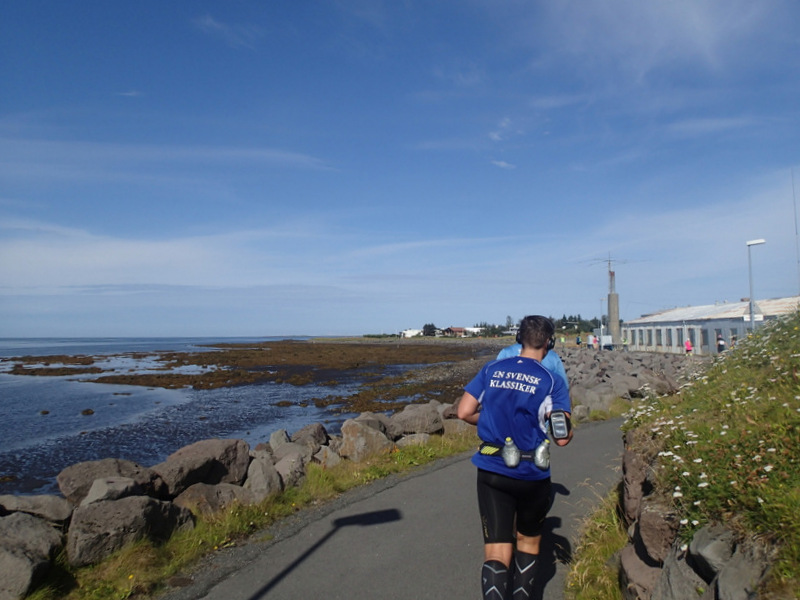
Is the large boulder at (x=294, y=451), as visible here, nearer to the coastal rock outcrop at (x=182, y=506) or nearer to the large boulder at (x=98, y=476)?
the coastal rock outcrop at (x=182, y=506)

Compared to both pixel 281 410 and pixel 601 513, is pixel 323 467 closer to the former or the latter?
pixel 601 513

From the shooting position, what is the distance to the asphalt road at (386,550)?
16.1ft

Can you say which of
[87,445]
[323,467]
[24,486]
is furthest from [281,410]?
[323,467]

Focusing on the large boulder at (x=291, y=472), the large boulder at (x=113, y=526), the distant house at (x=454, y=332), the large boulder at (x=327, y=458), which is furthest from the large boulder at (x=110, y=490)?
the distant house at (x=454, y=332)

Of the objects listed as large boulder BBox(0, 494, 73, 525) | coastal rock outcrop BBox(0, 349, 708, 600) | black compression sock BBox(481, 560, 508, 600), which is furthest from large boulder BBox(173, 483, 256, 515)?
black compression sock BBox(481, 560, 508, 600)

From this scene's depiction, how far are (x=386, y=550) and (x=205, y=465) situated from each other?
13.2 feet

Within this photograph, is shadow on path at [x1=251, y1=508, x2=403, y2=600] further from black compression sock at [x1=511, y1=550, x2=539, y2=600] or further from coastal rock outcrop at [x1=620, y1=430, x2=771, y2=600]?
coastal rock outcrop at [x1=620, y1=430, x2=771, y2=600]

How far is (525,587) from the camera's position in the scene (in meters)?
3.77

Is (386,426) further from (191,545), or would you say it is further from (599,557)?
(599,557)

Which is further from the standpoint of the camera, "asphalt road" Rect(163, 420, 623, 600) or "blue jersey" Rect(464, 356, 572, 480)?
"asphalt road" Rect(163, 420, 623, 600)

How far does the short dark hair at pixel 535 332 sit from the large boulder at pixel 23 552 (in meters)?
4.44

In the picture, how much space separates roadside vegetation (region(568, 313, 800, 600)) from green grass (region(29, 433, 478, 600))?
11.8ft

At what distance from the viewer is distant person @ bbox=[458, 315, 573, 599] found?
3633 mm

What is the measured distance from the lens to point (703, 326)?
36.5m
